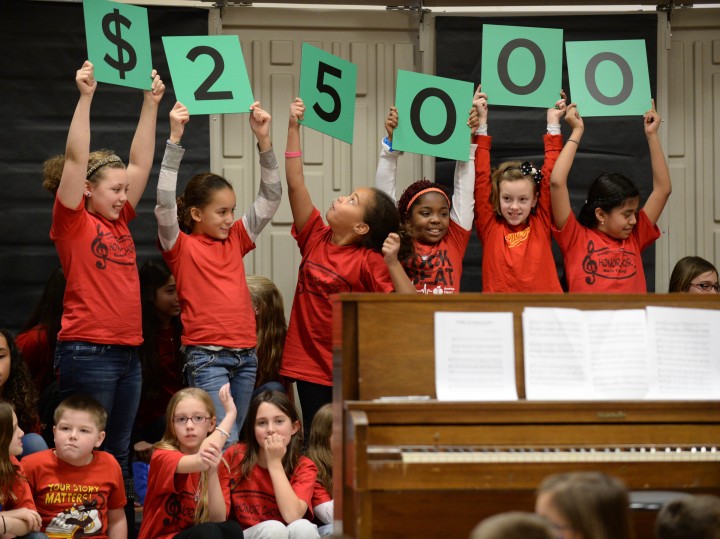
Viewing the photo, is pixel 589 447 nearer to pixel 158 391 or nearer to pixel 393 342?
pixel 393 342

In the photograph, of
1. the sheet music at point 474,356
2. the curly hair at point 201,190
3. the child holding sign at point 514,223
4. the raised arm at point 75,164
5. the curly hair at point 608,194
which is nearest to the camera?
the sheet music at point 474,356

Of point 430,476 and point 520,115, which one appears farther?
point 520,115

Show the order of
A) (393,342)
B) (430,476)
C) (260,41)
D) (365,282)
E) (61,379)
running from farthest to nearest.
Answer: (260,41), (365,282), (61,379), (393,342), (430,476)

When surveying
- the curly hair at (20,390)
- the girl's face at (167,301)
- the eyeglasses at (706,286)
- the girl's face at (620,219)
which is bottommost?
→ the curly hair at (20,390)

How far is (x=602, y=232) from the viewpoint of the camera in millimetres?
5398

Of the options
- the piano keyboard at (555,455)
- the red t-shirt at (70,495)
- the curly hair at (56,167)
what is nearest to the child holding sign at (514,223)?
the piano keyboard at (555,455)

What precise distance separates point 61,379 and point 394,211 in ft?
5.77

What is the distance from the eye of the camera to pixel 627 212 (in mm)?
5301

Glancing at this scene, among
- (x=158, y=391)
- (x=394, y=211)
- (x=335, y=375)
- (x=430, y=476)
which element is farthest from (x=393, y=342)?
(x=158, y=391)

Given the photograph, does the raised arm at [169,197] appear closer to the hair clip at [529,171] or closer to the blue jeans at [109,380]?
the blue jeans at [109,380]

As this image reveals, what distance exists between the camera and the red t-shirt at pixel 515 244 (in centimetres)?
519

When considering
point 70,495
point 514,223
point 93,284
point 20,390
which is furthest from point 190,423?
point 514,223

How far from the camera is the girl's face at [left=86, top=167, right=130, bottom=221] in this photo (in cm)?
475

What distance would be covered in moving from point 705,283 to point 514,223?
1108 mm
